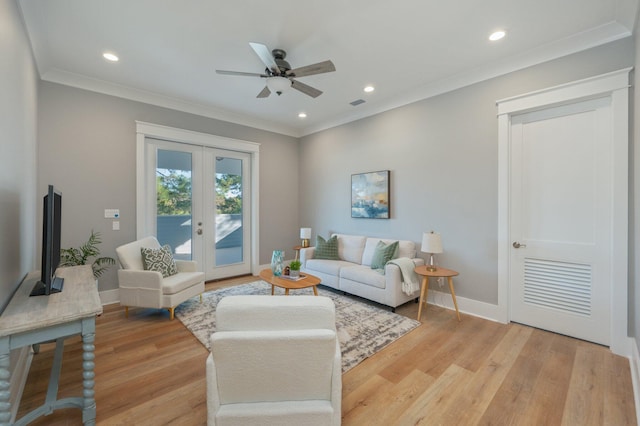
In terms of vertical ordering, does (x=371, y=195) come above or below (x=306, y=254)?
above

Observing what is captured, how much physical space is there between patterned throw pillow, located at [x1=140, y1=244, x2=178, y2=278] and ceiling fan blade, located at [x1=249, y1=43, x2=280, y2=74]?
2640 mm

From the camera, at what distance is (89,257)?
3531 millimetres

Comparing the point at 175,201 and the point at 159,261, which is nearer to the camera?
the point at 159,261

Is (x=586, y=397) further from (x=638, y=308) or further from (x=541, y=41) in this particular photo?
(x=541, y=41)

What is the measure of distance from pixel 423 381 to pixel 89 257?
4.13 meters

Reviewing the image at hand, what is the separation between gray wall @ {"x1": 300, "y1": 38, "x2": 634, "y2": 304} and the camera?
2889 millimetres

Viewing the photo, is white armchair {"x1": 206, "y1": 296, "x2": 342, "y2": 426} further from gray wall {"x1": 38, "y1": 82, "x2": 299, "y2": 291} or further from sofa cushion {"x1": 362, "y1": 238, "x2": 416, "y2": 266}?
gray wall {"x1": 38, "y1": 82, "x2": 299, "y2": 291}

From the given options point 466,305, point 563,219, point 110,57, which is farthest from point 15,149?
point 563,219

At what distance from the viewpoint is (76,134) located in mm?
3461

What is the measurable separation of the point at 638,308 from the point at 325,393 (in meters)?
2.55

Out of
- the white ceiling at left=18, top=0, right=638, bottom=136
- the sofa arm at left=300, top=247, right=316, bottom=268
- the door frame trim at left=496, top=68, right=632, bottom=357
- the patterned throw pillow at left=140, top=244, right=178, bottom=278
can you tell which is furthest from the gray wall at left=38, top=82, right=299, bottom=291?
the door frame trim at left=496, top=68, right=632, bottom=357

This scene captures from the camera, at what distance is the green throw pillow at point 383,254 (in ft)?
12.3

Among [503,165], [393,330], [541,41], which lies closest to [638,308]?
[503,165]

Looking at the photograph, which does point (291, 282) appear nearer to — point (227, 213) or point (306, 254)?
point (306, 254)
